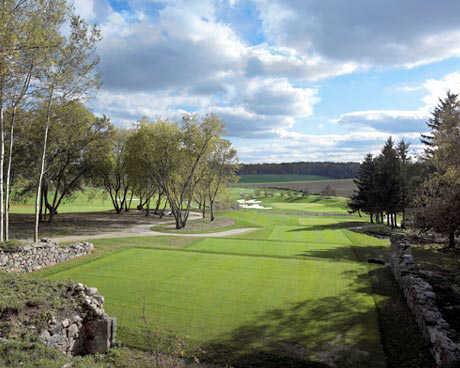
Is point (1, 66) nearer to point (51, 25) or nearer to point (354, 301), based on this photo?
point (51, 25)

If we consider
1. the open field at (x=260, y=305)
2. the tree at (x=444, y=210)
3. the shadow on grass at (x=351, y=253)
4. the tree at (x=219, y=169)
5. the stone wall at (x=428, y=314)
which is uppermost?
the tree at (x=219, y=169)

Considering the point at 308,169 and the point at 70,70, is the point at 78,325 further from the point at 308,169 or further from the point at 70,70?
the point at 308,169

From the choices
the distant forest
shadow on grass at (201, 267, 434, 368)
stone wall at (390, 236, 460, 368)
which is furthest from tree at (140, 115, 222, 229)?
the distant forest

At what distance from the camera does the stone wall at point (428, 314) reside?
686 cm

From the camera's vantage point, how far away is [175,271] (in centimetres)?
1451

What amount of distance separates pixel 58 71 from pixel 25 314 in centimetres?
1455

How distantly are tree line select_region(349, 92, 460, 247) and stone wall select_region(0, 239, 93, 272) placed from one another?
18847 millimetres

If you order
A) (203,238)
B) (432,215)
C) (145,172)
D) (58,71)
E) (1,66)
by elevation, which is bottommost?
(203,238)

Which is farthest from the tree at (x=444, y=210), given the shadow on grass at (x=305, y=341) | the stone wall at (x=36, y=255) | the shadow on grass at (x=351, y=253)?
the stone wall at (x=36, y=255)

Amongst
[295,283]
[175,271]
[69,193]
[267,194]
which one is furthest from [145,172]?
[267,194]

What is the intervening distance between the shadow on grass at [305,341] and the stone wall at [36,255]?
37.6 ft

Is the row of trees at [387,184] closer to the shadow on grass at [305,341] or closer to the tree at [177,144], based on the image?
the tree at [177,144]

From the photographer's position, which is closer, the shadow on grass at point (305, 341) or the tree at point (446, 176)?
the shadow on grass at point (305, 341)

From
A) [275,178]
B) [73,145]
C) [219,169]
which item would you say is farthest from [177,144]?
[275,178]
